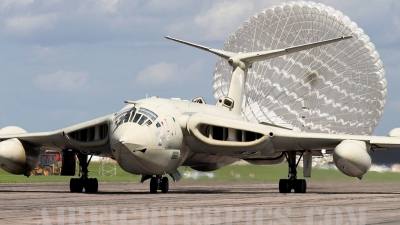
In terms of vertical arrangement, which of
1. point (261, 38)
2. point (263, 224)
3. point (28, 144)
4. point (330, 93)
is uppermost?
point (261, 38)

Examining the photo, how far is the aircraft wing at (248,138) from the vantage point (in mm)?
31047

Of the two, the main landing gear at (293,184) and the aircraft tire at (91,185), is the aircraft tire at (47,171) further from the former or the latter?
the main landing gear at (293,184)

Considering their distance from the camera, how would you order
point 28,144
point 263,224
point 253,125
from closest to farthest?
point 263,224
point 253,125
point 28,144

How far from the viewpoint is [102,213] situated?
758 inches

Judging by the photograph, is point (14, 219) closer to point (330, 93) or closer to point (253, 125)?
point (253, 125)

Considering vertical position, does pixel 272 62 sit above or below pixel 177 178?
above

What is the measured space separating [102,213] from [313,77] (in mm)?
38761

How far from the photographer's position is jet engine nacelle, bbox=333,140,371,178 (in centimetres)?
2939

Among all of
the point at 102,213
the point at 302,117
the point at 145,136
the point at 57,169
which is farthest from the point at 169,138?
the point at 57,169

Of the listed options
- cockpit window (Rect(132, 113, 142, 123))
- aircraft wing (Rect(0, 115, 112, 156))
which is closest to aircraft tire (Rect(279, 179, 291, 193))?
aircraft wing (Rect(0, 115, 112, 156))

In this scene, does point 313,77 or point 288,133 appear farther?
point 313,77

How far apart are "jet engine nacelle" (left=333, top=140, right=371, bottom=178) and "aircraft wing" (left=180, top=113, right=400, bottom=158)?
113 cm

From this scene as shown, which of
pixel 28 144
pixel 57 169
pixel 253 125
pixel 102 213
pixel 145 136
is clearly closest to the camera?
pixel 102 213

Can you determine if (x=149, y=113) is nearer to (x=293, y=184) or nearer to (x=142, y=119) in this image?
(x=142, y=119)
